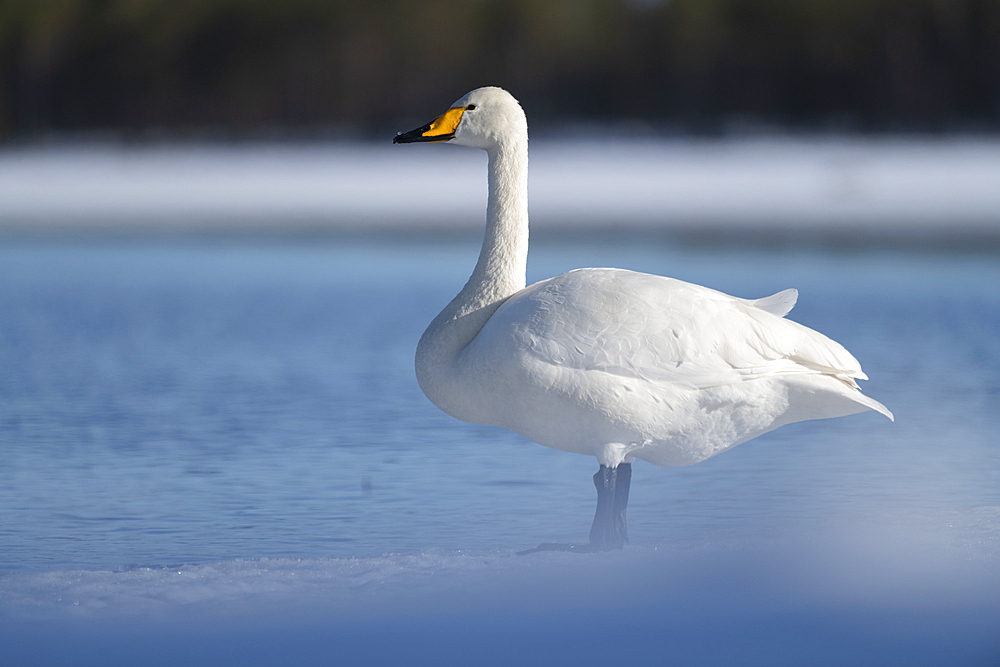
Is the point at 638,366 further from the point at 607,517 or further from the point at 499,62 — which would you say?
the point at 499,62

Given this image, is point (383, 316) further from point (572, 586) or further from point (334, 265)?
point (572, 586)

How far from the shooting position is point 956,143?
1994cm

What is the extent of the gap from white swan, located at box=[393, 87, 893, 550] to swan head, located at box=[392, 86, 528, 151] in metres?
0.55

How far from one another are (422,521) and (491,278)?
0.71 m

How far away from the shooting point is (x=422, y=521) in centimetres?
323

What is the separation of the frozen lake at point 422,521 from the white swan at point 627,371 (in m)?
0.27

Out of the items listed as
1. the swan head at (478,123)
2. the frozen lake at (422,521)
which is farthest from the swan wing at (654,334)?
the swan head at (478,123)

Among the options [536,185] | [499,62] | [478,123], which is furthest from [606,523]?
[499,62]

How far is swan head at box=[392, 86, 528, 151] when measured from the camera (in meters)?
3.43

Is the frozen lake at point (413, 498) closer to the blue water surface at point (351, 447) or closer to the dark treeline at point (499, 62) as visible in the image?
the blue water surface at point (351, 447)

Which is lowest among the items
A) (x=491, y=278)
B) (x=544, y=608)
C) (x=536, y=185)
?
(x=544, y=608)

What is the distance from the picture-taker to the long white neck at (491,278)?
321 centimetres

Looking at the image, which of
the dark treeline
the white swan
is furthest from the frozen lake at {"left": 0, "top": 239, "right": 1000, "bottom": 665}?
the dark treeline

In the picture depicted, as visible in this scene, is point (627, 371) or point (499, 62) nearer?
point (627, 371)
